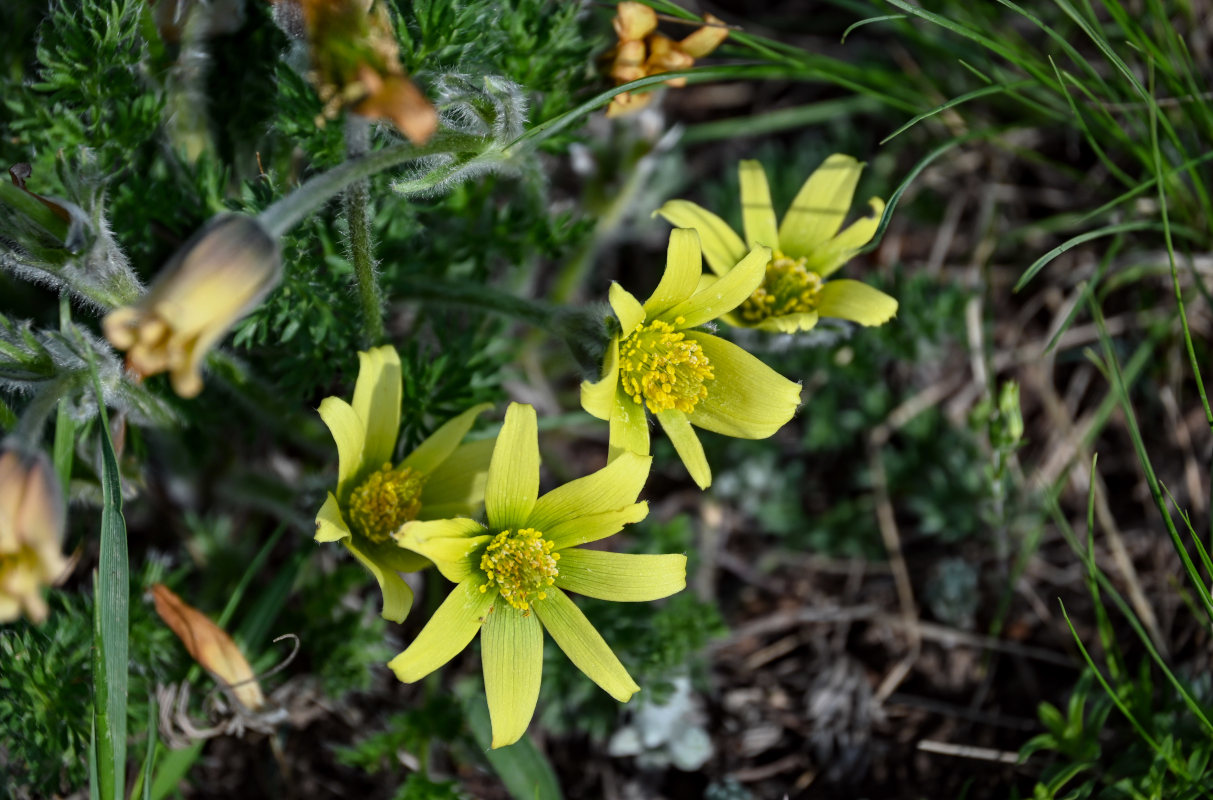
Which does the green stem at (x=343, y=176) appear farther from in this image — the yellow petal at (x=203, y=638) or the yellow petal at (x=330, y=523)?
the yellow petal at (x=203, y=638)

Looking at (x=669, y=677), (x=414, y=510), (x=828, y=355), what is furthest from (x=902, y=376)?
(x=414, y=510)

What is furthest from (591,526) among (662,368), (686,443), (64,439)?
(64,439)

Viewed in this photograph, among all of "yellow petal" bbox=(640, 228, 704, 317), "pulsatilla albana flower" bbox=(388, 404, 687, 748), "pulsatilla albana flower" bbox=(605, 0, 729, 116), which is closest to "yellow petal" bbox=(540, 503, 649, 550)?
Result: "pulsatilla albana flower" bbox=(388, 404, 687, 748)

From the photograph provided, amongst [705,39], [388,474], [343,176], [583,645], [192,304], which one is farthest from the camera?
[705,39]

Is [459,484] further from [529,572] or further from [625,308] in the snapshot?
[625,308]

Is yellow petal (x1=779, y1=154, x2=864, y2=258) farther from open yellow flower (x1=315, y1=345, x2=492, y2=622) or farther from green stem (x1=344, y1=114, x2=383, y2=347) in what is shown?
green stem (x1=344, y1=114, x2=383, y2=347)

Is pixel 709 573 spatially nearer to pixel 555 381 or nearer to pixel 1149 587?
pixel 555 381

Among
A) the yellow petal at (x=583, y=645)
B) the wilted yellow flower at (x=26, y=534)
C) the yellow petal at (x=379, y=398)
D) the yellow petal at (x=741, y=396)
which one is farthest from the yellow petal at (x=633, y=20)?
the wilted yellow flower at (x=26, y=534)
